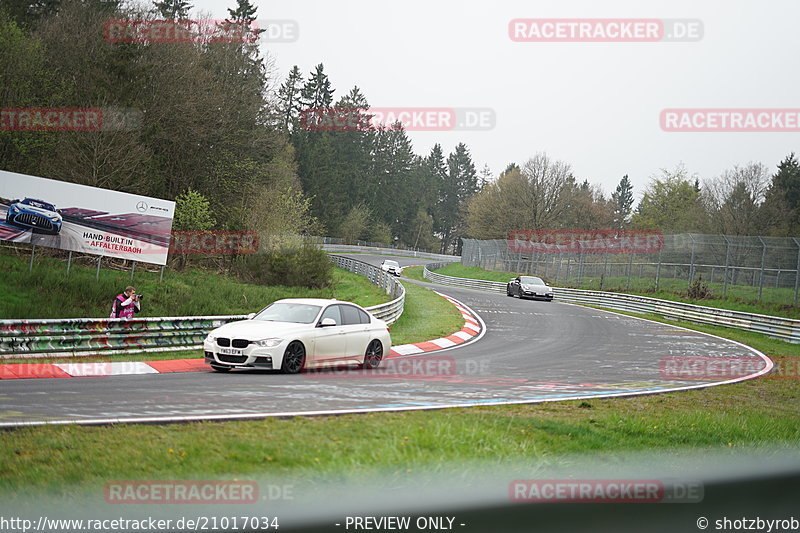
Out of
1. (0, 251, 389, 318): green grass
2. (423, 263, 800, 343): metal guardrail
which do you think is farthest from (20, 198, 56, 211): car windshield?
(423, 263, 800, 343): metal guardrail

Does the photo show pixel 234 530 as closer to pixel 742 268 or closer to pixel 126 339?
pixel 126 339

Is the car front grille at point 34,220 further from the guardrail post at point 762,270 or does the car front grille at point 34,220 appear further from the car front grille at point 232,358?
the guardrail post at point 762,270

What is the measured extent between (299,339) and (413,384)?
247 cm

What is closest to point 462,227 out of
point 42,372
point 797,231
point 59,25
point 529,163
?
point 529,163

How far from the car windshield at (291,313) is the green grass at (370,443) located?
5559mm

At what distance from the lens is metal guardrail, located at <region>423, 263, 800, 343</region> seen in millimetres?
27438

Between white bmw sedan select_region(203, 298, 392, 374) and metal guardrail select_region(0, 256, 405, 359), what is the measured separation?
8.15 feet

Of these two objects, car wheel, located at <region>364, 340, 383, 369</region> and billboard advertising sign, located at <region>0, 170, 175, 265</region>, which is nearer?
car wheel, located at <region>364, 340, 383, 369</region>

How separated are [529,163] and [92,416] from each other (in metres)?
81.5

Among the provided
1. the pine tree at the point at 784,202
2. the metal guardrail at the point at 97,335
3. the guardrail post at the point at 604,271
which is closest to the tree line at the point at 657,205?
the pine tree at the point at 784,202

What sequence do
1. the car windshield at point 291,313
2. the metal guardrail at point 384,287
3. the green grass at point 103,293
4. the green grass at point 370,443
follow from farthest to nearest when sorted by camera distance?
the metal guardrail at point 384,287 < the green grass at point 103,293 < the car windshield at point 291,313 < the green grass at point 370,443

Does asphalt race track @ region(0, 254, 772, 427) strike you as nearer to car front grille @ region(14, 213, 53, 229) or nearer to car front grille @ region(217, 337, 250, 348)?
car front grille @ region(217, 337, 250, 348)

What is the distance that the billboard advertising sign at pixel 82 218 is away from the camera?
66.7ft

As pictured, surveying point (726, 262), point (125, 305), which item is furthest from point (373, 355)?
point (726, 262)
